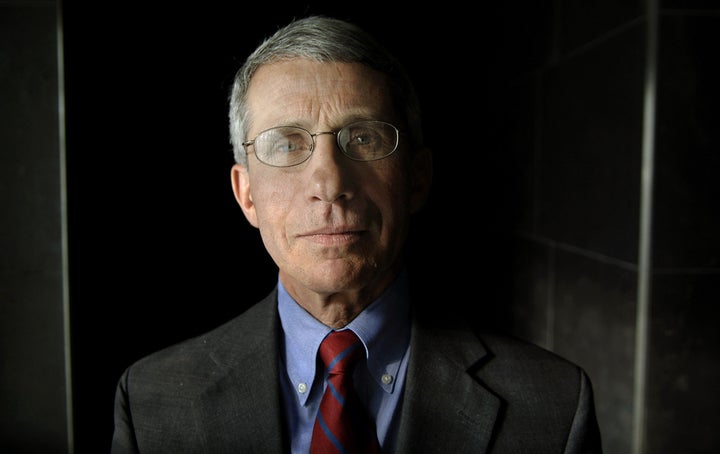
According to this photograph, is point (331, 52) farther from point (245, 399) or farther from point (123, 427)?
point (123, 427)

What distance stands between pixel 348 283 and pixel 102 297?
180cm

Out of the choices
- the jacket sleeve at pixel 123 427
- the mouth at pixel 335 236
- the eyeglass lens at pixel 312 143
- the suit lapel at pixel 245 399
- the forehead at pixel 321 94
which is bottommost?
the jacket sleeve at pixel 123 427

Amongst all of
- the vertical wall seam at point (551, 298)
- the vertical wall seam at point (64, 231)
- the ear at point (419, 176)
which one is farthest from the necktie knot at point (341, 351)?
the vertical wall seam at point (551, 298)

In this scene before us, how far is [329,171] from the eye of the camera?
1079 mm

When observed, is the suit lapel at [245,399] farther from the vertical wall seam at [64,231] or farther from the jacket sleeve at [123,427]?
the vertical wall seam at [64,231]

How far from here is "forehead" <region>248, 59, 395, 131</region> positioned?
1108mm

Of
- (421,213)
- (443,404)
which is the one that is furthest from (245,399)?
(421,213)

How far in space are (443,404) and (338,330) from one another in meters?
0.27

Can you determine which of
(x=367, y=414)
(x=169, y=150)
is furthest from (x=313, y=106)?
(x=169, y=150)

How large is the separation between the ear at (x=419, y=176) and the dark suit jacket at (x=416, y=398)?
277 mm

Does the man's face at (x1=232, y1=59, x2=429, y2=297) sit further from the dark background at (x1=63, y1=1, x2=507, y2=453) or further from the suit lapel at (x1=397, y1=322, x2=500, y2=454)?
the dark background at (x1=63, y1=1, x2=507, y2=453)

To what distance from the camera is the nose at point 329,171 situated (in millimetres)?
1073

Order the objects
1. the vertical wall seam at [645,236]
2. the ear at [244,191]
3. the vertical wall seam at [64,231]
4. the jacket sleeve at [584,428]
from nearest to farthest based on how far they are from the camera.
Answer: the jacket sleeve at [584,428]
the ear at [244,191]
the vertical wall seam at [645,236]
the vertical wall seam at [64,231]

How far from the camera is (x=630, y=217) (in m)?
1.89
